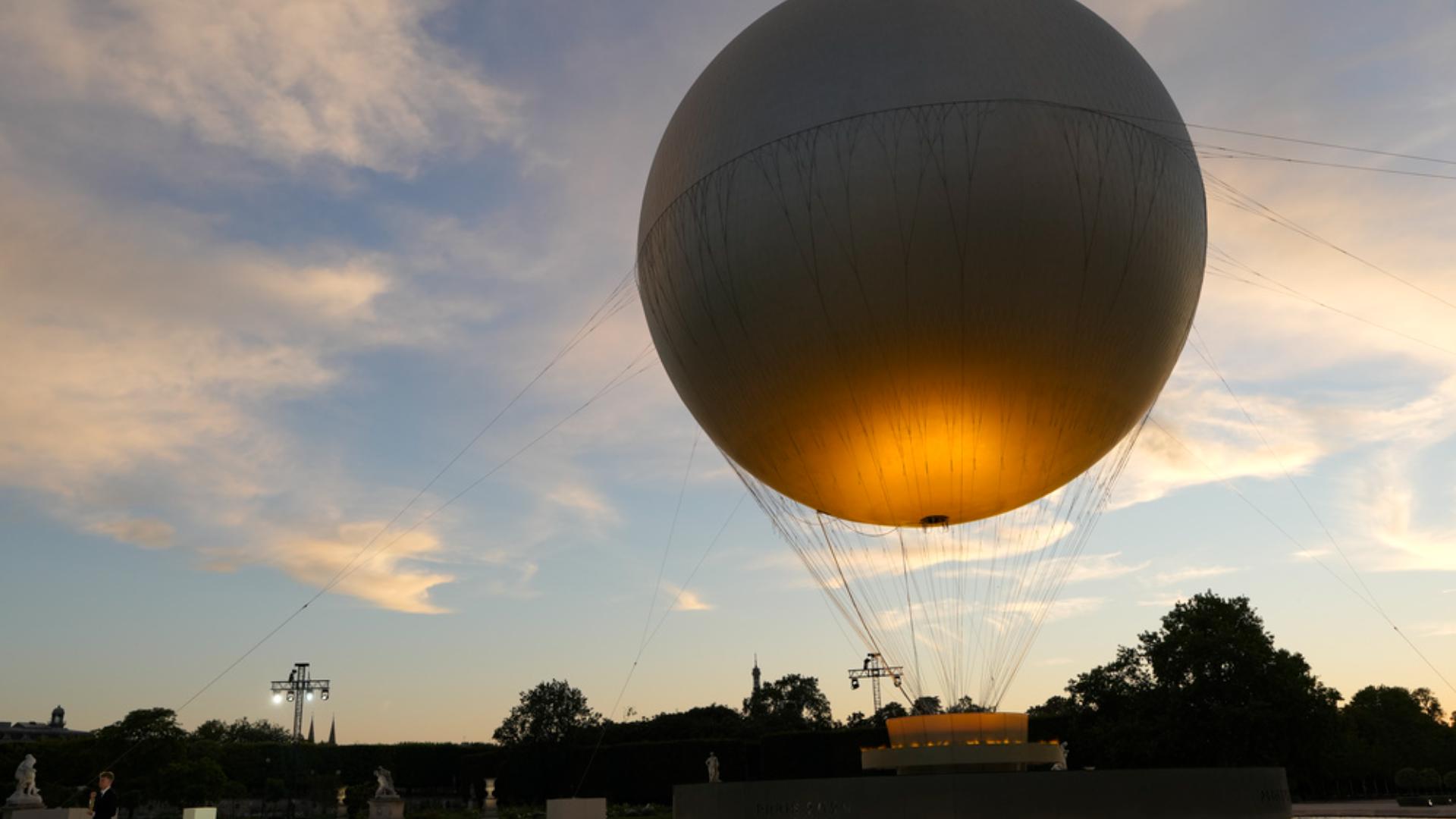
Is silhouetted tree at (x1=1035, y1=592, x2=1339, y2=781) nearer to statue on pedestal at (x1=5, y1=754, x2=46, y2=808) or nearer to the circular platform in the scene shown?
the circular platform

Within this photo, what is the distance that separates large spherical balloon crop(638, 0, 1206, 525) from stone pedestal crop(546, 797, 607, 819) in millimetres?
10029

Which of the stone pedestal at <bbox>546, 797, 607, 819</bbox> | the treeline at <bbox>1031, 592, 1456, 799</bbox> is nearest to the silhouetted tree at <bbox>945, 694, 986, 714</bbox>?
the stone pedestal at <bbox>546, 797, 607, 819</bbox>

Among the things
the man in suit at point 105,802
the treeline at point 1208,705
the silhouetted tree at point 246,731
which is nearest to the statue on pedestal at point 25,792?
the man in suit at point 105,802

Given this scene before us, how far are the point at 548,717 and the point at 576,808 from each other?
2923 inches

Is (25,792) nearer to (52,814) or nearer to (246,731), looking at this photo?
(52,814)

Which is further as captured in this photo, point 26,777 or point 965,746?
point 26,777

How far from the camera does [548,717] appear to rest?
90938mm

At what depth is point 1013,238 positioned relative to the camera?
12.3 m

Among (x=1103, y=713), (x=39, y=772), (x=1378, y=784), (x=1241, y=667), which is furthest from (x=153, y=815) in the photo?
(x=1378, y=784)

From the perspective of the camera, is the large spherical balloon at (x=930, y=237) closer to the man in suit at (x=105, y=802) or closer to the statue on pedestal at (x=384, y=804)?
the man in suit at (x=105, y=802)

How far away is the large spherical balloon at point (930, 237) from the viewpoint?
12289 mm

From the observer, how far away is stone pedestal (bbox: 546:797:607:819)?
66.7 feet

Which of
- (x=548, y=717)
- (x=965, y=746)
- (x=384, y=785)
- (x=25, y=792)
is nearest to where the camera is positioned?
(x=965, y=746)

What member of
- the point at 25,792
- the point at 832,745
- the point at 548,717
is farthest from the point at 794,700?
the point at 25,792
